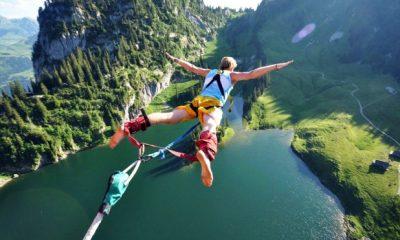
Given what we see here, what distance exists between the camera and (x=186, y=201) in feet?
252

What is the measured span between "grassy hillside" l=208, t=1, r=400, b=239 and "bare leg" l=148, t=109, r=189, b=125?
6402 cm

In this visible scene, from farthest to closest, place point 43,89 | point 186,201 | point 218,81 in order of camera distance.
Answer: point 43,89 → point 186,201 → point 218,81

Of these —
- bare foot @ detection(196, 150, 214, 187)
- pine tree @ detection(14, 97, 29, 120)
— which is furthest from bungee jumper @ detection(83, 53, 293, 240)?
pine tree @ detection(14, 97, 29, 120)

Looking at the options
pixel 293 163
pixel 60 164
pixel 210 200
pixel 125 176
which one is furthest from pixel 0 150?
pixel 125 176

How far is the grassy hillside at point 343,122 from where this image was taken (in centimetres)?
7512

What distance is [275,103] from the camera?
146 m

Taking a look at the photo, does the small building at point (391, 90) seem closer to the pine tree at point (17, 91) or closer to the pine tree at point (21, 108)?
the pine tree at point (21, 108)

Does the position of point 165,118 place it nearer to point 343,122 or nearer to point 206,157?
point 206,157

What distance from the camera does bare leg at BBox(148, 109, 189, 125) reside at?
46.6 ft

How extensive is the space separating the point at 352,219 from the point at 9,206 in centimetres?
8154

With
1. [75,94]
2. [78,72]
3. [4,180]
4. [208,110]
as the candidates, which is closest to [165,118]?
[208,110]

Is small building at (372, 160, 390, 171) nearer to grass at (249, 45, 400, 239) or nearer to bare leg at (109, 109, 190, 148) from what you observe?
grass at (249, 45, 400, 239)

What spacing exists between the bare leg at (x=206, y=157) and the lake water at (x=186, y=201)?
5514 centimetres

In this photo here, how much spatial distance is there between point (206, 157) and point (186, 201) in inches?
2641
